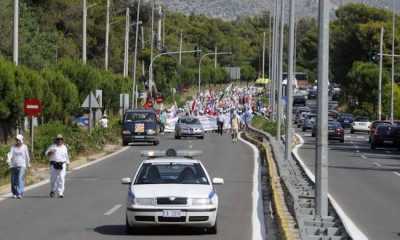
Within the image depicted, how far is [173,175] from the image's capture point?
64.5ft

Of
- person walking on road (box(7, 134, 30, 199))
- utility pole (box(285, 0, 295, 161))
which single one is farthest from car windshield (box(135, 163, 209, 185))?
utility pole (box(285, 0, 295, 161))

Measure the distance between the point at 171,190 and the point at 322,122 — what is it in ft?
9.73

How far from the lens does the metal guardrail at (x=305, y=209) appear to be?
618 inches

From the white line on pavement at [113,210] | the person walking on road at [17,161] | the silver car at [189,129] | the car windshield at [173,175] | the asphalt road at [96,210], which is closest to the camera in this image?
the asphalt road at [96,210]

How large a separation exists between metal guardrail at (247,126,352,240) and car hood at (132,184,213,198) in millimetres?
1737

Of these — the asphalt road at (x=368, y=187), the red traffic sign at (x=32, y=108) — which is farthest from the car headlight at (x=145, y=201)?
the red traffic sign at (x=32, y=108)

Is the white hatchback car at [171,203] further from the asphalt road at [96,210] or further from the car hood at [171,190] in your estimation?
the asphalt road at [96,210]

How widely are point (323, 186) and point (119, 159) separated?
2747cm

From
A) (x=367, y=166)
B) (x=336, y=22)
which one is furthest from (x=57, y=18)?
(x=336, y=22)

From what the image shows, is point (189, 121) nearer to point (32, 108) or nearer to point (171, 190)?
point (32, 108)

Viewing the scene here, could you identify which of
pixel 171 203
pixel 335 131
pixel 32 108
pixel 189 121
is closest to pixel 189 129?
pixel 189 121

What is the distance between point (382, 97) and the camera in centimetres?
9469

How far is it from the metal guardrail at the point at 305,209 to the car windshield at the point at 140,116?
2280cm

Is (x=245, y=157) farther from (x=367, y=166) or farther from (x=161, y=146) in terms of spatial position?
(x=161, y=146)
